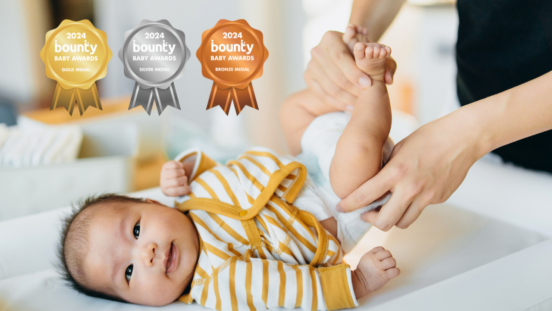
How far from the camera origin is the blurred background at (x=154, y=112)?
81 centimetres

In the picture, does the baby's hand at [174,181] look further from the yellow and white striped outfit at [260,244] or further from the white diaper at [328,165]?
the white diaper at [328,165]

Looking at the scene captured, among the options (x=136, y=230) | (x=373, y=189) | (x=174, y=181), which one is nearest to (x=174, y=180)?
(x=174, y=181)

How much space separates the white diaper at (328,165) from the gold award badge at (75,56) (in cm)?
35

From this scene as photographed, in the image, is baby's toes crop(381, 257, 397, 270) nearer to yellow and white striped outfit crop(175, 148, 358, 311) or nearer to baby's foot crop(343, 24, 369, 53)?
yellow and white striped outfit crop(175, 148, 358, 311)

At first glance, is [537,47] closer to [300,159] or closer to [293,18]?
[300,159]

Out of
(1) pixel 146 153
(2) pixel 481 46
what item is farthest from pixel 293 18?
(2) pixel 481 46

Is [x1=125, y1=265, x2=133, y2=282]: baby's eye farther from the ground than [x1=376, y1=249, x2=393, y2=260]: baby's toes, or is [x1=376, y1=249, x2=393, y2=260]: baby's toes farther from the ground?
[x1=376, y1=249, x2=393, y2=260]: baby's toes

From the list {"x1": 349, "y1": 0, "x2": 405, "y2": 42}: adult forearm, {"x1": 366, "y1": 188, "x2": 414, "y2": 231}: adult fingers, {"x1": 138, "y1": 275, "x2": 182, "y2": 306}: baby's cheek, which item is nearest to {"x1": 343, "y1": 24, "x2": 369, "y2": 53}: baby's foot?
{"x1": 349, "y1": 0, "x2": 405, "y2": 42}: adult forearm

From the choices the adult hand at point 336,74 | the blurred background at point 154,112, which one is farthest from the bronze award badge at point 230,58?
the adult hand at point 336,74

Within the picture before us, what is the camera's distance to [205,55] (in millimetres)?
519

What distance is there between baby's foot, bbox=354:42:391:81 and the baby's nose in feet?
1.30

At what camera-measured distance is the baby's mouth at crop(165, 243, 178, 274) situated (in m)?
0.59

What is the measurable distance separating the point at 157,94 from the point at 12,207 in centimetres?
50

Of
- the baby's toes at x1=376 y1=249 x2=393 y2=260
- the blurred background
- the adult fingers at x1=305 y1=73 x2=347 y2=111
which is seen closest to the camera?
the baby's toes at x1=376 y1=249 x2=393 y2=260
